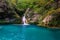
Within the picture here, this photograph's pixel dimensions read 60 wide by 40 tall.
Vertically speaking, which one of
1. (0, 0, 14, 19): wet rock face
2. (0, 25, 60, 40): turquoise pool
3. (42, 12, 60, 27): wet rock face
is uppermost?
(0, 0, 14, 19): wet rock face

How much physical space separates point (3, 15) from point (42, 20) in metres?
9.19

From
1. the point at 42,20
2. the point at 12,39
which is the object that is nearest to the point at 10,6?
the point at 42,20

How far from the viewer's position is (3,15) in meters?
39.7

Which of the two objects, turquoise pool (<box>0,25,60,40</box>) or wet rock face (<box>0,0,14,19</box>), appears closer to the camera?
turquoise pool (<box>0,25,60,40</box>)

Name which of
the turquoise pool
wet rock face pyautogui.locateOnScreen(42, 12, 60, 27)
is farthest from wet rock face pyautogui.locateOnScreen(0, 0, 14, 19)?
the turquoise pool

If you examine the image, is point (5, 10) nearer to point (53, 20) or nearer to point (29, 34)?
point (53, 20)

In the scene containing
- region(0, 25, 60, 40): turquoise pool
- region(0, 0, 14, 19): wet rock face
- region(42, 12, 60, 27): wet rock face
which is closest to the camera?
region(0, 25, 60, 40): turquoise pool

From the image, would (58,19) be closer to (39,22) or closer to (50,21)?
(50,21)

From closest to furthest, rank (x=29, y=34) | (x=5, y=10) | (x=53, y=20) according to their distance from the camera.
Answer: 1. (x=29, y=34)
2. (x=53, y=20)
3. (x=5, y=10)

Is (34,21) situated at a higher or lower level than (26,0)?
lower

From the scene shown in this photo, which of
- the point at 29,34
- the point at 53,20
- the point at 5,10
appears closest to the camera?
the point at 29,34

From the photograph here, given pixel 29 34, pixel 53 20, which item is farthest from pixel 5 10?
pixel 29 34

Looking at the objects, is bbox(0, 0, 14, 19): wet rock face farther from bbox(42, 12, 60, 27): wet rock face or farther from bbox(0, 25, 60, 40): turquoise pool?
bbox(0, 25, 60, 40): turquoise pool

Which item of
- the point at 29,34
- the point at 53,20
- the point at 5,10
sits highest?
the point at 5,10
